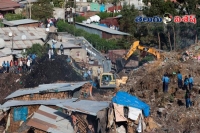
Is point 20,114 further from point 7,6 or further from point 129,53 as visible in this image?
point 7,6

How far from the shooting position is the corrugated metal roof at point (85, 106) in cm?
1691

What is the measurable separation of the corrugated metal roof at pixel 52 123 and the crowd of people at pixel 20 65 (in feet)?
31.3

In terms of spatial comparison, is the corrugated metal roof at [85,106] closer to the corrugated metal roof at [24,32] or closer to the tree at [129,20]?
the corrugated metal roof at [24,32]

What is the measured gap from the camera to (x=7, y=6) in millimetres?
48531

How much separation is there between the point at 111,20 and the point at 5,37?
496 inches

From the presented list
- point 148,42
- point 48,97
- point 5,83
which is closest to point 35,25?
point 148,42

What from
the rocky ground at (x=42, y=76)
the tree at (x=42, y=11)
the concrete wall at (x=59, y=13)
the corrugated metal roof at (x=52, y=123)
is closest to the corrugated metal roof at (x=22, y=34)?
the rocky ground at (x=42, y=76)

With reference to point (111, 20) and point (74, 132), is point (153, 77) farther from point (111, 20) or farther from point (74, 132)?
point (111, 20)

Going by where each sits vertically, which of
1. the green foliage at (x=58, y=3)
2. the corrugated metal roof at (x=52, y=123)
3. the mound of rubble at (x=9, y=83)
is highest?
the green foliage at (x=58, y=3)

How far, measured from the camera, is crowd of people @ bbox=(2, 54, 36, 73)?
27281 millimetres

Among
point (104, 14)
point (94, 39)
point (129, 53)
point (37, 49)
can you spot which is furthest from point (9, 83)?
point (104, 14)

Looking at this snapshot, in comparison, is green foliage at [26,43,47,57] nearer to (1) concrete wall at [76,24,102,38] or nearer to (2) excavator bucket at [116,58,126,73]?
(2) excavator bucket at [116,58,126,73]

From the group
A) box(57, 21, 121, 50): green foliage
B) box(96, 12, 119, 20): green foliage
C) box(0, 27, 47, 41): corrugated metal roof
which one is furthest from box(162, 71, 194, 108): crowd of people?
box(96, 12, 119, 20): green foliage

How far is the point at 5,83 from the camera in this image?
25.8 meters
